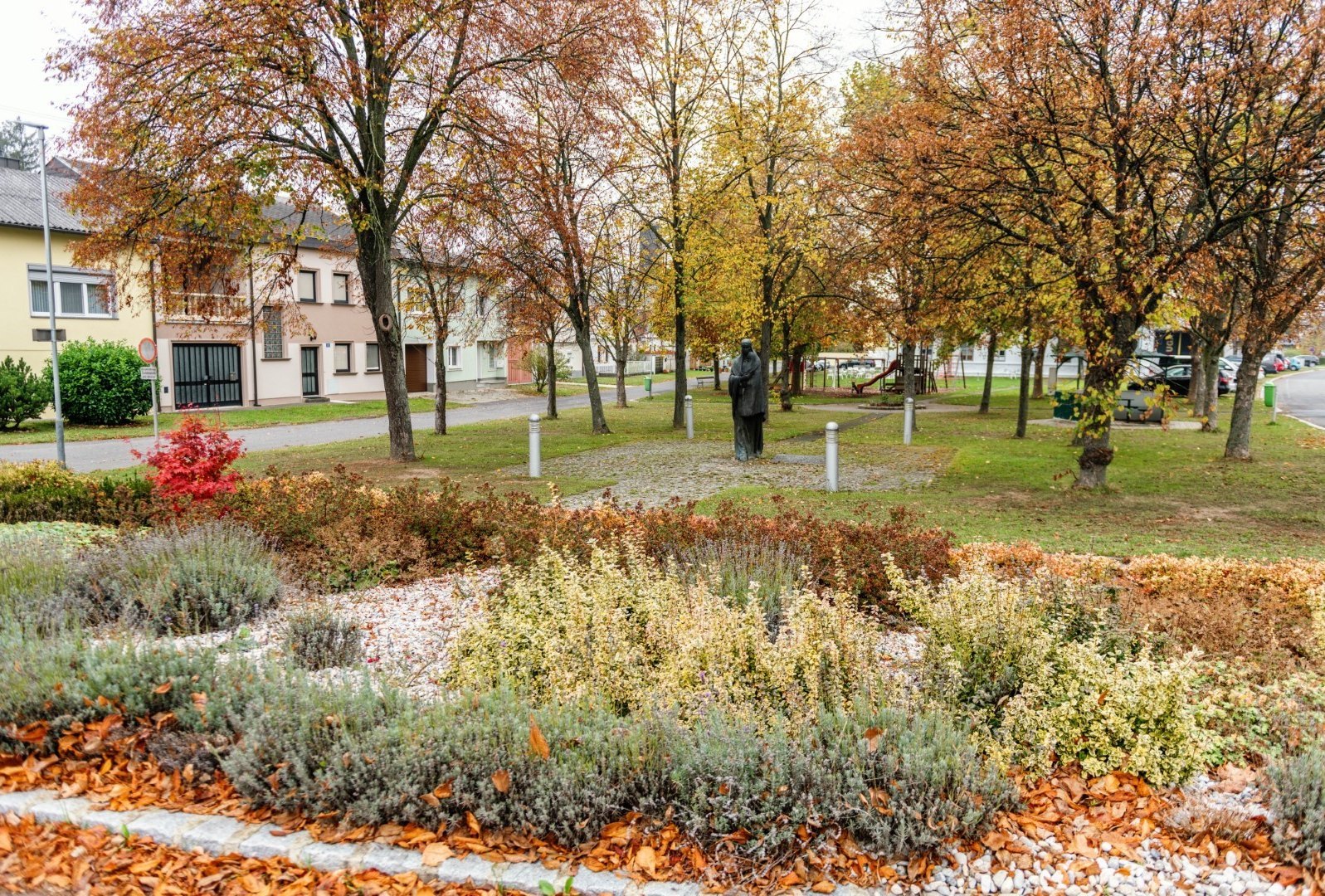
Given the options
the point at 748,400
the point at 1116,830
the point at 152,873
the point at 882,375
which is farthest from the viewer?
the point at 882,375

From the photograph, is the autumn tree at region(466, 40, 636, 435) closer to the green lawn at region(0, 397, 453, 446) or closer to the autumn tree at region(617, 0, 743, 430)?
the autumn tree at region(617, 0, 743, 430)

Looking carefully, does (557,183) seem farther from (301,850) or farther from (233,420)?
(301,850)

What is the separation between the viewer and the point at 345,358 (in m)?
39.5

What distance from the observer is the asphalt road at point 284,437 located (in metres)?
17.9

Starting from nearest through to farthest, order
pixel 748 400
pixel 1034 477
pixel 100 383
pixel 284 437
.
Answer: pixel 1034 477, pixel 748 400, pixel 284 437, pixel 100 383

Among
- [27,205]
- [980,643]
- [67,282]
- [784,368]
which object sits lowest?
[980,643]

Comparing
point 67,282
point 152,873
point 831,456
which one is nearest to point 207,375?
point 67,282

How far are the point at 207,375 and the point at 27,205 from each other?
7.85m

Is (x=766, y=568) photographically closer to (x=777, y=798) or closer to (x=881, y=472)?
(x=777, y=798)

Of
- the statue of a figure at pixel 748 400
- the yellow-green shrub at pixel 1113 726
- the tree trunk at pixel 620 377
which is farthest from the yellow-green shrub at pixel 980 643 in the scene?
the tree trunk at pixel 620 377

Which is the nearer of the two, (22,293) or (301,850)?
(301,850)

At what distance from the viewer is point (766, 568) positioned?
21.4ft

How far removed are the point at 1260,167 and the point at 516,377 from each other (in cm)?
4582

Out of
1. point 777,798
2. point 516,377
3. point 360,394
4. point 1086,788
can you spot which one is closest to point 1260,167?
point 1086,788
